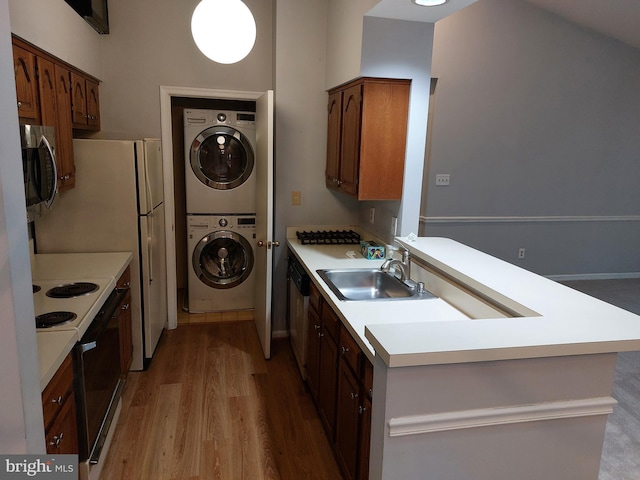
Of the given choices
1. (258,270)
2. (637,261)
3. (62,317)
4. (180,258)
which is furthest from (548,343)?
(637,261)

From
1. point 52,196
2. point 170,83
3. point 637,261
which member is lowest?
point 637,261

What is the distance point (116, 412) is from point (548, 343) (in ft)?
7.52

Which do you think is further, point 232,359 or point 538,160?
point 538,160

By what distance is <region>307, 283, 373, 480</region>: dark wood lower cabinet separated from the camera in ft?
5.98

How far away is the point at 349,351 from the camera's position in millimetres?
1978

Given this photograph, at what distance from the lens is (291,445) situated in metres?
2.46

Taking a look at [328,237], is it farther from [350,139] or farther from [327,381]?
[327,381]

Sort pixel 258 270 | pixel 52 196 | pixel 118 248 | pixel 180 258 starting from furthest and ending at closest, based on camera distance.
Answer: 1. pixel 180 258
2. pixel 258 270
3. pixel 118 248
4. pixel 52 196

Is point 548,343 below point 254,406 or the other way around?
the other way around

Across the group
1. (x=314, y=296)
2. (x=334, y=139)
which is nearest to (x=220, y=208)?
(x=334, y=139)

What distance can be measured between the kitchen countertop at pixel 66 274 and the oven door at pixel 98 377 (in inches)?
3.0

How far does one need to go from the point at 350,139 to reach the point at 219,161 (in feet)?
5.34

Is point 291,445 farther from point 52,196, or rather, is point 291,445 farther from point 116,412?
point 52,196

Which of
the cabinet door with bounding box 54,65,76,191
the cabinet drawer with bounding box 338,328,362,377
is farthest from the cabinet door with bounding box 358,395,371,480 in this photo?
the cabinet door with bounding box 54,65,76,191
